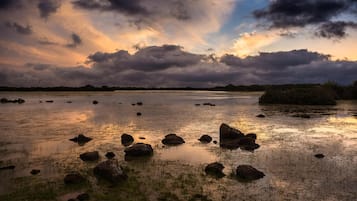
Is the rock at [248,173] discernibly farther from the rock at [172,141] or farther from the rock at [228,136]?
the rock at [172,141]

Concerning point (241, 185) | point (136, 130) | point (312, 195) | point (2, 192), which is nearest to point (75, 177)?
point (2, 192)

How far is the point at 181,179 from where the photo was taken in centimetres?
1448

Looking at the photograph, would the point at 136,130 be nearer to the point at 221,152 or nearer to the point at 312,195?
the point at 221,152

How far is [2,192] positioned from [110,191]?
3859 millimetres

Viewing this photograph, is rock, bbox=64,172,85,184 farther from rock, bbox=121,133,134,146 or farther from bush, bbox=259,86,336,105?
bush, bbox=259,86,336,105

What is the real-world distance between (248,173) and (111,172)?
18.5 ft

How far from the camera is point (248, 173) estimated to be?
47.9ft

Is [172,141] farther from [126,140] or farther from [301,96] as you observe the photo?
[301,96]

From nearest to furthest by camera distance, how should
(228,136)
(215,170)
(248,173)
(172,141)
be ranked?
(248,173), (215,170), (172,141), (228,136)

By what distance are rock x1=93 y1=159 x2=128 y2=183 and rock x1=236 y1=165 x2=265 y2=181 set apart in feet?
15.7

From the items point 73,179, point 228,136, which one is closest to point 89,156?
point 73,179

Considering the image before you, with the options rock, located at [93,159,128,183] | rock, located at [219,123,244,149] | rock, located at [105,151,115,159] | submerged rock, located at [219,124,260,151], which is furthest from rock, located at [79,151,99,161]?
rock, located at [219,123,244,149]

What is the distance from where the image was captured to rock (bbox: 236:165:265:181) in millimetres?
14453

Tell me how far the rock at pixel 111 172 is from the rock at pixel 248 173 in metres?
4.78
